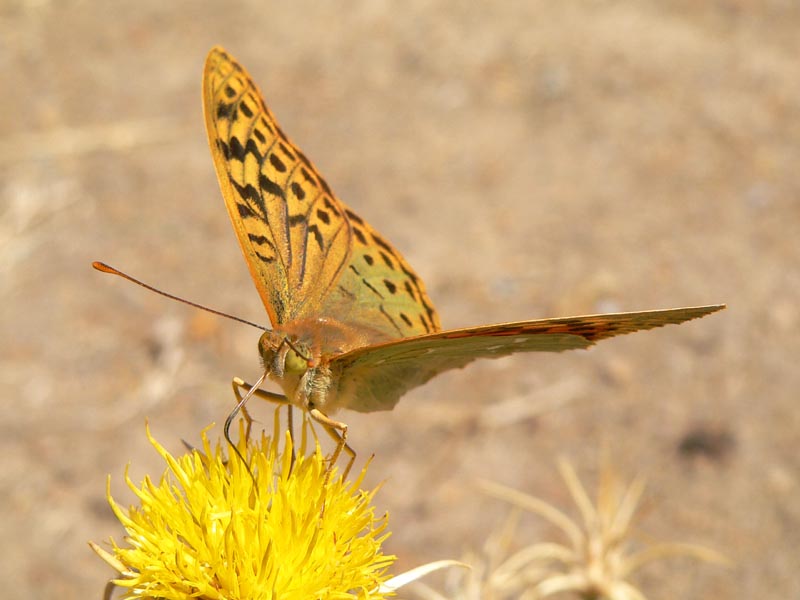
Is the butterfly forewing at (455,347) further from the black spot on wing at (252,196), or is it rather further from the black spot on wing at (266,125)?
the black spot on wing at (266,125)

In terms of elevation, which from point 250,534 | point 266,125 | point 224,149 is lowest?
point 250,534

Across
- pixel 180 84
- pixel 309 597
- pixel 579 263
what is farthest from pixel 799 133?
pixel 309 597

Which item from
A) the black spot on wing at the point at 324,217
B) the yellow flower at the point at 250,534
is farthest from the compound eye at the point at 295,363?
the black spot on wing at the point at 324,217

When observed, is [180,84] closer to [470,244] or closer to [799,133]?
[470,244]

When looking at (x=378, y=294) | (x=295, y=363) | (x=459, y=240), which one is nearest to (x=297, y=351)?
(x=295, y=363)

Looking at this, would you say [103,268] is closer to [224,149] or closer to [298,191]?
[224,149]

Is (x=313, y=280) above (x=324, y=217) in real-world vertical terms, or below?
below

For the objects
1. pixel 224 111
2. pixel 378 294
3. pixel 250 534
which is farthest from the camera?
pixel 378 294
